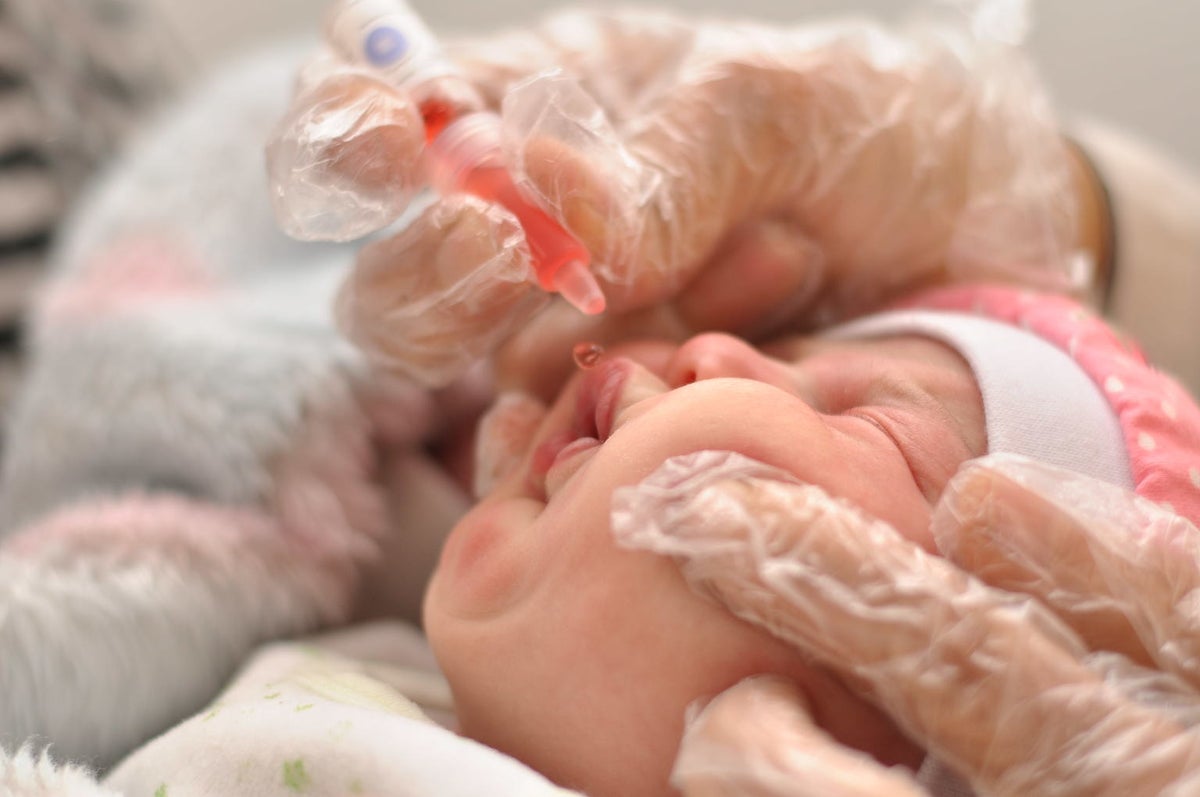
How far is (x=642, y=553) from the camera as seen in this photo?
1.59 feet

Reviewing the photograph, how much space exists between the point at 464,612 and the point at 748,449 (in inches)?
7.4

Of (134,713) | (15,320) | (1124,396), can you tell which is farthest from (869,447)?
(15,320)

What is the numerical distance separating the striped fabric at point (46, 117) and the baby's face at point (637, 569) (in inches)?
31.9

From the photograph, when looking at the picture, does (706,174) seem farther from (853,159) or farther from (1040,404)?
(1040,404)

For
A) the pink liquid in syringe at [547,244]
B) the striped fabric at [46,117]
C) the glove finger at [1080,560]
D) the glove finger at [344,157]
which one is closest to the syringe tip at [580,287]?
the pink liquid in syringe at [547,244]

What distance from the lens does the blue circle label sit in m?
0.64

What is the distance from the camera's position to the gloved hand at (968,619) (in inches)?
16.8

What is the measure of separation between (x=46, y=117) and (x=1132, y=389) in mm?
1145

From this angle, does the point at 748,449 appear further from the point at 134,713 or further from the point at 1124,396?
the point at 134,713

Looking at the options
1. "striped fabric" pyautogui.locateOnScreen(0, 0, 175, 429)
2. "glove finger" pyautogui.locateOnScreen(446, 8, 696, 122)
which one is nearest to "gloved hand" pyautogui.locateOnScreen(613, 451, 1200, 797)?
"glove finger" pyautogui.locateOnScreen(446, 8, 696, 122)

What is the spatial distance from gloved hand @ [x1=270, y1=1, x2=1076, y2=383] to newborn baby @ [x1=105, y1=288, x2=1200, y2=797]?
10 centimetres

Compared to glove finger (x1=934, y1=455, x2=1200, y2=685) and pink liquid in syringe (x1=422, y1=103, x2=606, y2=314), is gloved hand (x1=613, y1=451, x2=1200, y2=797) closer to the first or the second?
glove finger (x1=934, y1=455, x2=1200, y2=685)

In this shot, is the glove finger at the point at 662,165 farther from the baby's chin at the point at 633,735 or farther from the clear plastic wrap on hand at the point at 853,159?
the baby's chin at the point at 633,735

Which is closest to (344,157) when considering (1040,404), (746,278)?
(746,278)
